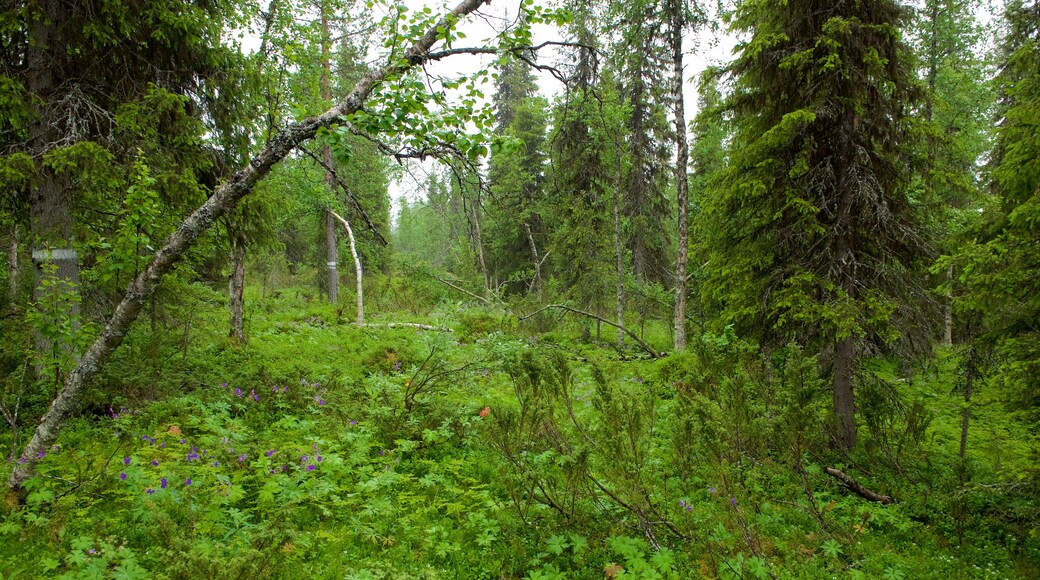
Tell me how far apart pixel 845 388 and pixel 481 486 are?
5.86 meters

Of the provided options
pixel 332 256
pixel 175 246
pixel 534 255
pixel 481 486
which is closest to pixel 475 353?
pixel 481 486

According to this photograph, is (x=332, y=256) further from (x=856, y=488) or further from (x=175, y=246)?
(x=856, y=488)

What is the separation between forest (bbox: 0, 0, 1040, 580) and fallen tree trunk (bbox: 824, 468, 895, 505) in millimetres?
38

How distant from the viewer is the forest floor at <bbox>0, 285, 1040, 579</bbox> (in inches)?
149

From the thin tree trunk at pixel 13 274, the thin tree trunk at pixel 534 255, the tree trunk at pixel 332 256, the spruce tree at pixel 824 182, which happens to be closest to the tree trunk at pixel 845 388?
the spruce tree at pixel 824 182

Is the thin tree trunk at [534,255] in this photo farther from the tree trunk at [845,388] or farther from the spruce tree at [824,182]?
the tree trunk at [845,388]

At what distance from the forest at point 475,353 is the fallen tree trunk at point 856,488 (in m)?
0.04

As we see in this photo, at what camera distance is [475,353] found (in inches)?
285

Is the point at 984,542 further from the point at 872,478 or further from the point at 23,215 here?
the point at 23,215

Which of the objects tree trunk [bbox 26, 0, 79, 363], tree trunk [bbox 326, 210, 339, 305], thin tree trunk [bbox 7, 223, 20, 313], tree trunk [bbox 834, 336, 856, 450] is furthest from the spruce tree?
tree trunk [bbox 326, 210, 339, 305]

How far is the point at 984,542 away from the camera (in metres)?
5.05

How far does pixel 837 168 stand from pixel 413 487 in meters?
7.61

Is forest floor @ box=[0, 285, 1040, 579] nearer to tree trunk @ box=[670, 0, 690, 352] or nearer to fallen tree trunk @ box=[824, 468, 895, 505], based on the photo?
fallen tree trunk @ box=[824, 468, 895, 505]

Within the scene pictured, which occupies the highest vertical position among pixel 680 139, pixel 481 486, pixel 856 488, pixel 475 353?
pixel 680 139
